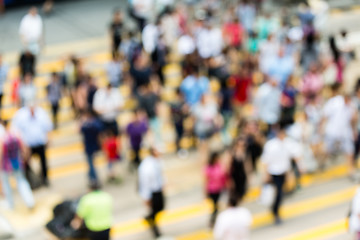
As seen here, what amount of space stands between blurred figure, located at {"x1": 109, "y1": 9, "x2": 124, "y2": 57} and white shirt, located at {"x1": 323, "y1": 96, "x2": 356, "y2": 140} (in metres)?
5.82

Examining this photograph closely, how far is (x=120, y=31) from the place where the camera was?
14.3 m

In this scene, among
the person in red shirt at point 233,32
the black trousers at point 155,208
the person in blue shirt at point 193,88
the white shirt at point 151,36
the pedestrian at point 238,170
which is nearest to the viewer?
the black trousers at point 155,208

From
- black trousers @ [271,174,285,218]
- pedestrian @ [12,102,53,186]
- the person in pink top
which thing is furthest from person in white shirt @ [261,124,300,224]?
pedestrian @ [12,102,53,186]

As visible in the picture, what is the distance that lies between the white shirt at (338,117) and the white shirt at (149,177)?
4.05 meters

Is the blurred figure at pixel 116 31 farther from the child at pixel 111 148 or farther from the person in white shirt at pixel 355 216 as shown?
the person in white shirt at pixel 355 216

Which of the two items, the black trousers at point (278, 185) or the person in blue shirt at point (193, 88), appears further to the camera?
the person in blue shirt at point (193, 88)

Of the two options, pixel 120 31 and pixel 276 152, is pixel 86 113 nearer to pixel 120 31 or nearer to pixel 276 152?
pixel 276 152

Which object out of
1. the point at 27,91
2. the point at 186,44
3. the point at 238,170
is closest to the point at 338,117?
the point at 238,170

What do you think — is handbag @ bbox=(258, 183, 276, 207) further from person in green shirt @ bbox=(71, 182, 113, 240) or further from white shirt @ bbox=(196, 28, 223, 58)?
white shirt @ bbox=(196, 28, 223, 58)

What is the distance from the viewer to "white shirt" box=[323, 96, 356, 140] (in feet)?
35.5

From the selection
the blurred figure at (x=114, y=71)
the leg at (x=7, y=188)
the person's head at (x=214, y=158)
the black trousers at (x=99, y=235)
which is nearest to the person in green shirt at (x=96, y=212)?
the black trousers at (x=99, y=235)

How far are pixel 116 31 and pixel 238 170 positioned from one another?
640 centimetres

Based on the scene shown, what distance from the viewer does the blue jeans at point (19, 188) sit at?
380 inches

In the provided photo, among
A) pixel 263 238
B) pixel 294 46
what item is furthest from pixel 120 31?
pixel 263 238
